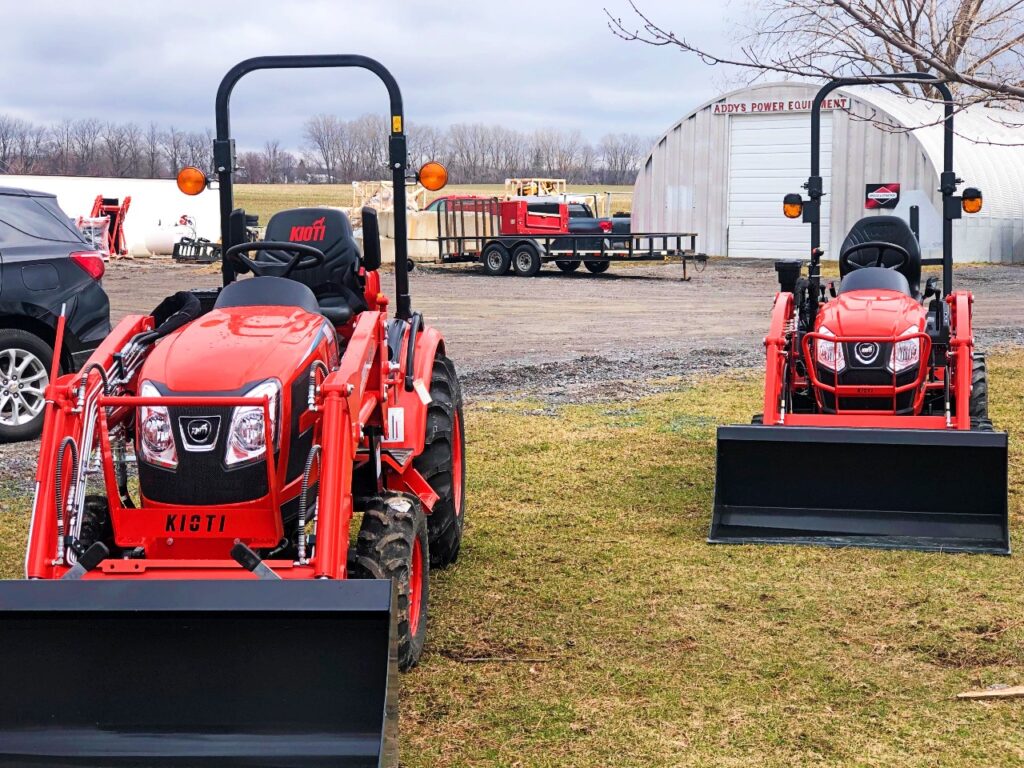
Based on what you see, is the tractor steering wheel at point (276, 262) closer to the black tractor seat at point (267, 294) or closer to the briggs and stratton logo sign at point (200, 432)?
the black tractor seat at point (267, 294)

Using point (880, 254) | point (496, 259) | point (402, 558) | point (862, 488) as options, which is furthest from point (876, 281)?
point (496, 259)

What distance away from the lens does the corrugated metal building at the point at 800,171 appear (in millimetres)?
30453

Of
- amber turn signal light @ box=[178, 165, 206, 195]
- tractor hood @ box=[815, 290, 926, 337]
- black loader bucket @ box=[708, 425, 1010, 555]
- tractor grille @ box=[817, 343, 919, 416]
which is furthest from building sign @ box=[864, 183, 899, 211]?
amber turn signal light @ box=[178, 165, 206, 195]

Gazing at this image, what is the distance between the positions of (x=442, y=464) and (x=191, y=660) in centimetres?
196

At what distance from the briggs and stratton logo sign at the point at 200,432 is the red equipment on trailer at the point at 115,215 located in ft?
96.5

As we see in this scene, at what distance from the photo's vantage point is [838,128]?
31.6m

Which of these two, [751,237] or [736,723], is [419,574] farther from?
[751,237]

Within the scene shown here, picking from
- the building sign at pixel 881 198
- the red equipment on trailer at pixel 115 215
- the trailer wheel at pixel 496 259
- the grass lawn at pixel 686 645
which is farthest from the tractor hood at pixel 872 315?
the red equipment on trailer at pixel 115 215

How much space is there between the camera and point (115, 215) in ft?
108

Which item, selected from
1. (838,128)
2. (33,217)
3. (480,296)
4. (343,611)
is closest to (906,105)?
(838,128)

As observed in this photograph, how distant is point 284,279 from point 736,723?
2.22 m

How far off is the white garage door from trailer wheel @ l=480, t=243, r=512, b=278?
7698 mm

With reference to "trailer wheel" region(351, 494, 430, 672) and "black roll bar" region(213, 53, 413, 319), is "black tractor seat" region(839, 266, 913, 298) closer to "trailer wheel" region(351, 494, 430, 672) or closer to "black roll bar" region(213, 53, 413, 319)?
"black roll bar" region(213, 53, 413, 319)

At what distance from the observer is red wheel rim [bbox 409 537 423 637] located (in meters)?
4.42
